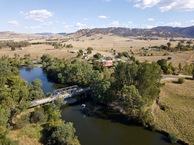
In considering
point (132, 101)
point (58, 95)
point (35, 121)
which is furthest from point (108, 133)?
point (58, 95)

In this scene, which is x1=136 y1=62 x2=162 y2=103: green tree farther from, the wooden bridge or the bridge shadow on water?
the wooden bridge

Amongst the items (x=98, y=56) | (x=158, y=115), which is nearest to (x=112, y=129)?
(x=158, y=115)

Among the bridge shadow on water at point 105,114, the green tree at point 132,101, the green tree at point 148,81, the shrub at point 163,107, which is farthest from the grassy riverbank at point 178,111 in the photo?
the green tree at point 132,101

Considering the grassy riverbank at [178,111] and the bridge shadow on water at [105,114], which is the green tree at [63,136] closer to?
the bridge shadow on water at [105,114]

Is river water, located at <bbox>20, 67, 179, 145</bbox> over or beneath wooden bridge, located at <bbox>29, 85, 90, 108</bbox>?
beneath

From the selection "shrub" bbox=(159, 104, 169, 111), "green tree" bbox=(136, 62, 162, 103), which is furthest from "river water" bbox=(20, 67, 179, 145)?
"shrub" bbox=(159, 104, 169, 111)

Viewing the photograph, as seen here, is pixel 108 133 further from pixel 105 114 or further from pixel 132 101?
pixel 132 101
